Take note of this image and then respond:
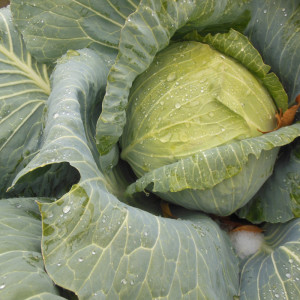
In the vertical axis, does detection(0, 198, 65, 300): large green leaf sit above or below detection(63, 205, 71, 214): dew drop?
below

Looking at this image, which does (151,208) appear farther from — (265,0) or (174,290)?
(265,0)

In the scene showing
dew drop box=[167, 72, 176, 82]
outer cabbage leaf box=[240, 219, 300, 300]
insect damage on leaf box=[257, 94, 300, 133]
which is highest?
dew drop box=[167, 72, 176, 82]

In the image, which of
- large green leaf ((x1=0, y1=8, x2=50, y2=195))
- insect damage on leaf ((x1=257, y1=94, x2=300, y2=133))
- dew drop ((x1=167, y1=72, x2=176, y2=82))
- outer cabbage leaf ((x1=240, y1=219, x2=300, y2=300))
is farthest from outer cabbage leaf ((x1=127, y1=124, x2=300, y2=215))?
large green leaf ((x1=0, y1=8, x2=50, y2=195))

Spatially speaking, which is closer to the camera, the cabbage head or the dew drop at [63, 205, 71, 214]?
the dew drop at [63, 205, 71, 214]

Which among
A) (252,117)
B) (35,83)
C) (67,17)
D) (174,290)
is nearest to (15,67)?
(35,83)

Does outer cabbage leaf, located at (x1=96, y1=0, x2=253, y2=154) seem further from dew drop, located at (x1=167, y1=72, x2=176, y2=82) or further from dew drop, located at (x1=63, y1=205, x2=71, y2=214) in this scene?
dew drop, located at (x1=63, y1=205, x2=71, y2=214)

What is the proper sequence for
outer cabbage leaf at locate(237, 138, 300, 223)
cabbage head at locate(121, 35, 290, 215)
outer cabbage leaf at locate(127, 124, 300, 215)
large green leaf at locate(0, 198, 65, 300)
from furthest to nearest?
outer cabbage leaf at locate(237, 138, 300, 223) < cabbage head at locate(121, 35, 290, 215) < outer cabbage leaf at locate(127, 124, 300, 215) < large green leaf at locate(0, 198, 65, 300)

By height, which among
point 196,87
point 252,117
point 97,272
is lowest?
point 97,272
